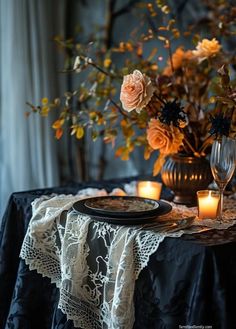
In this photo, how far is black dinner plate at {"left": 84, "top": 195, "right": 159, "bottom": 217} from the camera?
1306 mm

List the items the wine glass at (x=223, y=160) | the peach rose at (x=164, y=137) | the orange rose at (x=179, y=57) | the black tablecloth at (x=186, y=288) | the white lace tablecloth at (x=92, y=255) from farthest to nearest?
the orange rose at (x=179, y=57)
the peach rose at (x=164, y=137)
the wine glass at (x=223, y=160)
the white lace tablecloth at (x=92, y=255)
the black tablecloth at (x=186, y=288)

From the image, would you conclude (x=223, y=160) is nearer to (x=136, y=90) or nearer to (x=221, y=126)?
(x=221, y=126)

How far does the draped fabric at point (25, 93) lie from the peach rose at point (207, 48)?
4.66 feet

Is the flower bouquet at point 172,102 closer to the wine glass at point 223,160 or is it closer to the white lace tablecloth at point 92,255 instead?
the wine glass at point 223,160

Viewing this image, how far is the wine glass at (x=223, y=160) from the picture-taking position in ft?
4.40

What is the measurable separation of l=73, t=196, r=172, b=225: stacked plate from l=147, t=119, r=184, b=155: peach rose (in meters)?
0.16

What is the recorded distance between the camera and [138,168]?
9.37 ft

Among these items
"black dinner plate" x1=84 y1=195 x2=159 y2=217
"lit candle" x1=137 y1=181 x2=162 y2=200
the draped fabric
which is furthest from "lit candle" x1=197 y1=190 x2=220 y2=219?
the draped fabric

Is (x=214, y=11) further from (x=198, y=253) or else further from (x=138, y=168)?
(x=198, y=253)

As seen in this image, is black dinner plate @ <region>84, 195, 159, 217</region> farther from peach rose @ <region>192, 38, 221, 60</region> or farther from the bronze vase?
peach rose @ <region>192, 38, 221, 60</region>

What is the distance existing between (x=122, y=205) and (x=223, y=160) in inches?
12.1

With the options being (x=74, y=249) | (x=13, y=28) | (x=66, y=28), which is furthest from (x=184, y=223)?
(x=66, y=28)

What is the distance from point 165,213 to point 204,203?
109 mm

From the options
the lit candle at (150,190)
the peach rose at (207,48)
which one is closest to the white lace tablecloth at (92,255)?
the lit candle at (150,190)
